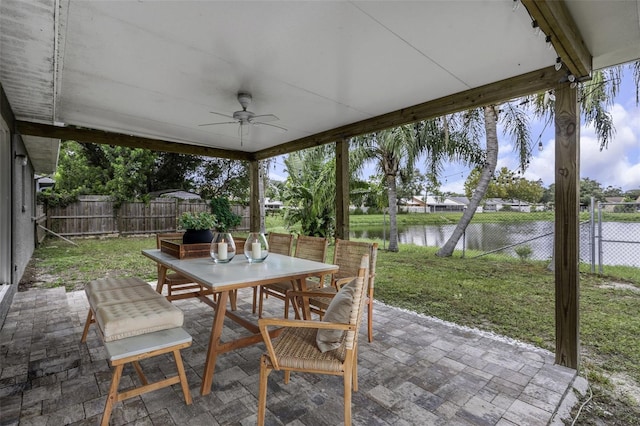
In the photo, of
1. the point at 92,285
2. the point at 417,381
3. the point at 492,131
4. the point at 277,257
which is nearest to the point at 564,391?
the point at 417,381

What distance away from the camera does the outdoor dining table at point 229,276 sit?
2053 millimetres

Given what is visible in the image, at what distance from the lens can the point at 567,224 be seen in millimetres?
2387

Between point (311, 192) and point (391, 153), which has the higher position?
point (391, 153)

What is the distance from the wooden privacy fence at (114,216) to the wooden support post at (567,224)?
11.9m

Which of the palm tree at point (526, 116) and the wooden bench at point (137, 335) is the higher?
the palm tree at point (526, 116)

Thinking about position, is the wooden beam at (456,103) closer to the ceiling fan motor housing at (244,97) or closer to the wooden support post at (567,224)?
the wooden support post at (567,224)

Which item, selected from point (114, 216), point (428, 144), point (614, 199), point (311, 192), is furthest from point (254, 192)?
point (114, 216)

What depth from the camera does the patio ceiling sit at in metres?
1.81

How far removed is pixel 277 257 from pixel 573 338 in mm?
2557

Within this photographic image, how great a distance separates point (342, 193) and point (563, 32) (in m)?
2.90

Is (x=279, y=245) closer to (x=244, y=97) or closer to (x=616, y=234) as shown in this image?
(x=244, y=97)

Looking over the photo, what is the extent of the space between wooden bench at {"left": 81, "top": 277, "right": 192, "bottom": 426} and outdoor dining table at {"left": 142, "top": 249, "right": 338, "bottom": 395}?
238 millimetres

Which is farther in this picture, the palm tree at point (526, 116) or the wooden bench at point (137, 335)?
the palm tree at point (526, 116)

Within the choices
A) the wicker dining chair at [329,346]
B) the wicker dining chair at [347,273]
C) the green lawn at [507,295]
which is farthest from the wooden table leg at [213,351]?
the green lawn at [507,295]
